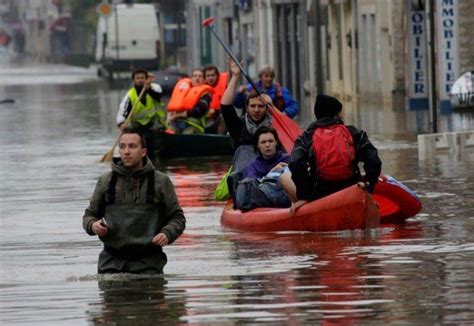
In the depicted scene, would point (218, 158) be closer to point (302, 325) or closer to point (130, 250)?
point (130, 250)

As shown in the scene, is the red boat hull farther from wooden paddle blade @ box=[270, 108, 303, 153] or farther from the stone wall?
the stone wall

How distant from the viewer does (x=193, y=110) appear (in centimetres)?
3094

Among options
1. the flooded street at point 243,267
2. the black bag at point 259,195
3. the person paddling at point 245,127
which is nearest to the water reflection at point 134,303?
the flooded street at point 243,267

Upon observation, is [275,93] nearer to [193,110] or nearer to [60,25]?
[193,110]

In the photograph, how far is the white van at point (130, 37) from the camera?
82938 mm

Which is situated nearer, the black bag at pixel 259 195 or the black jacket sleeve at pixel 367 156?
the black jacket sleeve at pixel 367 156

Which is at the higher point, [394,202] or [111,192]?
[111,192]

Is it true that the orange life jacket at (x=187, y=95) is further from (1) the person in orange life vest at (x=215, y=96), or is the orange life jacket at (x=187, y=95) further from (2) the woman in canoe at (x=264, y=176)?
(2) the woman in canoe at (x=264, y=176)

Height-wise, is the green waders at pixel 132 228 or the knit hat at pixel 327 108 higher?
the knit hat at pixel 327 108

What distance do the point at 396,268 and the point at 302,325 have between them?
10.9ft

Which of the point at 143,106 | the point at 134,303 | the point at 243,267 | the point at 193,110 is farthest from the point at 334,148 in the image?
the point at 193,110

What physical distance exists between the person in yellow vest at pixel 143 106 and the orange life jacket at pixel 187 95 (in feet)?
1.21

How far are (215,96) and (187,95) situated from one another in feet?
1.38

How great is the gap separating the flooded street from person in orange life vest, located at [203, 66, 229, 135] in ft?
7.64
